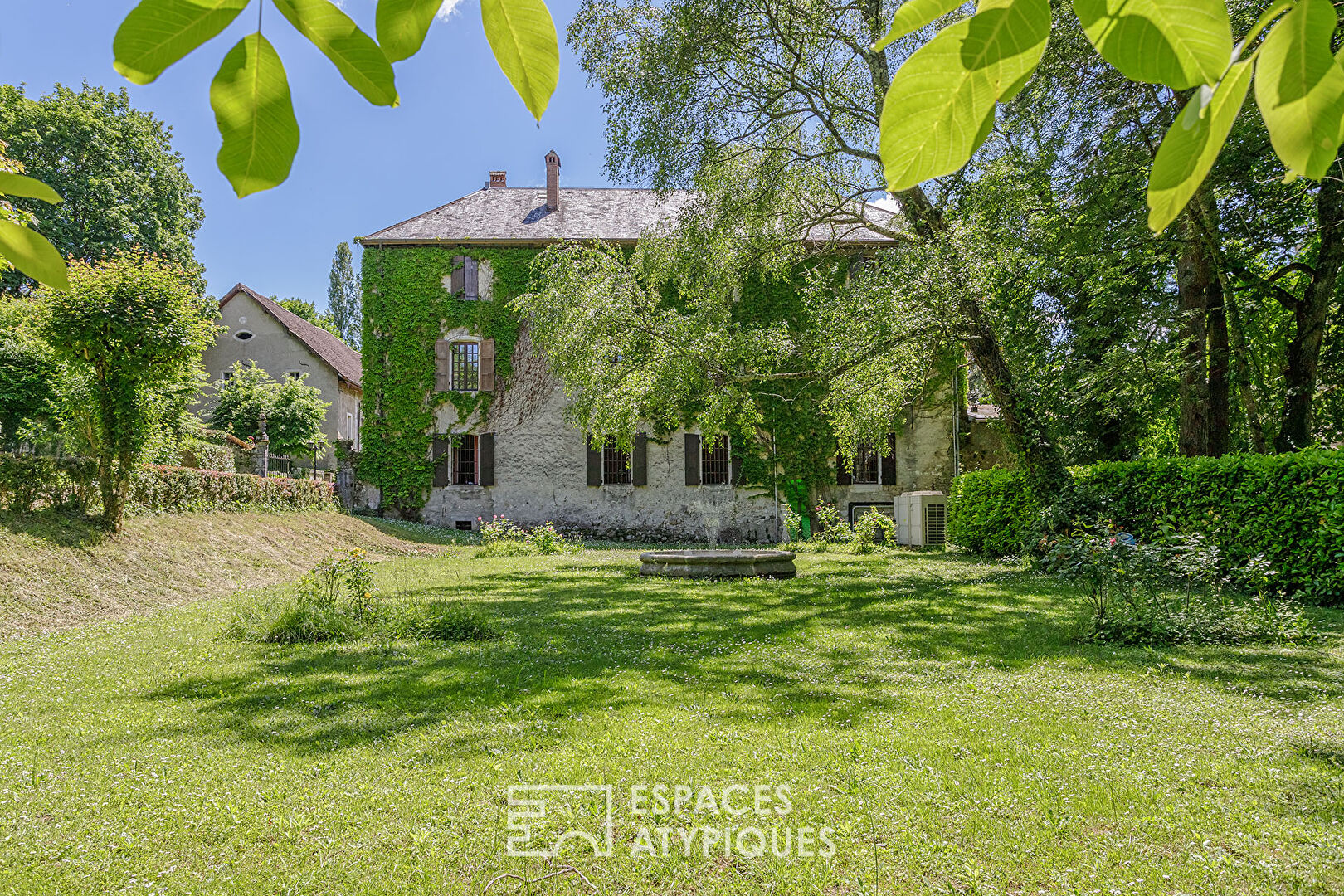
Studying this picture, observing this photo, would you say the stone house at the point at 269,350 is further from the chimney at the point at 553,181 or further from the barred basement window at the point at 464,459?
the chimney at the point at 553,181

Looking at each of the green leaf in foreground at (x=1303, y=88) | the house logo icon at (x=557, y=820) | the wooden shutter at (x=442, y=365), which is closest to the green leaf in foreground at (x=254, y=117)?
the green leaf in foreground at (x=1303, y=88)

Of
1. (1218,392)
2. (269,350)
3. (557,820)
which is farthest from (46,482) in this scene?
(269,350)

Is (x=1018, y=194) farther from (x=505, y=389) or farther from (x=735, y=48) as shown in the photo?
(x=505, y=389)

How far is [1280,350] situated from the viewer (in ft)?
52.9

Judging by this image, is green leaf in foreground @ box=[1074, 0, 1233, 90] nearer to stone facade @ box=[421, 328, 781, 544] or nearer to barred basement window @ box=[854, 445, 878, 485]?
stone facade @ box=[421, 328, 781, 544]

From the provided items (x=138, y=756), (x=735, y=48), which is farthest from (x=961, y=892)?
(x=735, y=48)

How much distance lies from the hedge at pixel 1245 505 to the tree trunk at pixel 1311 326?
10.5 feet

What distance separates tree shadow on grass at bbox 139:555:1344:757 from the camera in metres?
4.54

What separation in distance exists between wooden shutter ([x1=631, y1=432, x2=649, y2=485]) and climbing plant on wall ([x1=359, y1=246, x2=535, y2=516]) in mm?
4540

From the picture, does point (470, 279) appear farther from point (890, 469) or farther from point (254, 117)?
point (254, 117)

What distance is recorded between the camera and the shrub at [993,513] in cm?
1357

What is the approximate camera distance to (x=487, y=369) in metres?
23.0

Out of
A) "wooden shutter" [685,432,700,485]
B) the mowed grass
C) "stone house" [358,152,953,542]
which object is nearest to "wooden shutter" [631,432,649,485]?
"stone house" [358,152,953,542]

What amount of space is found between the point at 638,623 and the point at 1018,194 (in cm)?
867
